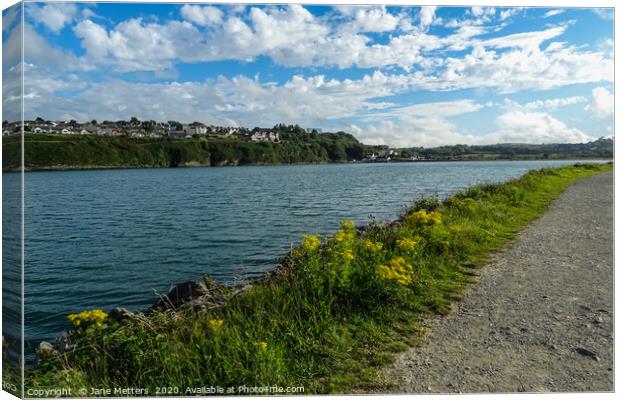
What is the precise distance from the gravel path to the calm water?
7.32 ft

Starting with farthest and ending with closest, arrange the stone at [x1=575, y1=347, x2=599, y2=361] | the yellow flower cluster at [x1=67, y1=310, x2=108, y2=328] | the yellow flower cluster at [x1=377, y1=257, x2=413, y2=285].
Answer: the yellow flower cluster at [x1=377, y1=257, x2=413, y2=285]
the stone at [x1=575, y1=347, x2=599, y2=361]
the yellow flower cluster at [x1=67, y1=310, x2=108, y2=328]

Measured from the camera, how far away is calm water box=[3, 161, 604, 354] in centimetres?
1147

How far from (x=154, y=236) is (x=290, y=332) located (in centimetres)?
1509

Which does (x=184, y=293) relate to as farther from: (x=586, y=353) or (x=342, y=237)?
(x=586, y=353)

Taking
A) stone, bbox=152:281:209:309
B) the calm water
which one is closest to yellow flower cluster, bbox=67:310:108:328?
the calm water

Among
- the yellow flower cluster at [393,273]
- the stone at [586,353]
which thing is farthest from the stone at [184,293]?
the stone at [586,353]

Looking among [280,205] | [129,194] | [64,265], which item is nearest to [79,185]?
[129,194]

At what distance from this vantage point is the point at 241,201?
28531mm

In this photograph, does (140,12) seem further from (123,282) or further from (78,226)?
(78,226)

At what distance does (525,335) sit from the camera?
519 centimetres

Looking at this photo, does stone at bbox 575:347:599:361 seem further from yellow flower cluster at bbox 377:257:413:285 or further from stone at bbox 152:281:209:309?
stone at bbox 152:281:209:309

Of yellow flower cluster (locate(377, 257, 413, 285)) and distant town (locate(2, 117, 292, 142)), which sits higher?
distant town (locate(2, 117, 292, 142))

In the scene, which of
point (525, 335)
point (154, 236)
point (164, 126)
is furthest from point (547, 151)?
point (154, 236)

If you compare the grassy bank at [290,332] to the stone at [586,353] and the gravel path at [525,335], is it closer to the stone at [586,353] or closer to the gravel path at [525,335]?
the gravel path at [525,335]
